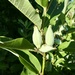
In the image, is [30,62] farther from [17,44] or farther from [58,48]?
[17,44]

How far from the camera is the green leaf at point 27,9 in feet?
4.35

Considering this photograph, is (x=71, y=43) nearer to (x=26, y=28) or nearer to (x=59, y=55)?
(x=59, y=55)

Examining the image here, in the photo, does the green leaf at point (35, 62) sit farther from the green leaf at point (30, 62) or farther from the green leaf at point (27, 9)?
the green leaf at point (27, 9)

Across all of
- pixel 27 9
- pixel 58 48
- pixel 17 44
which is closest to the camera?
pixel 17 44

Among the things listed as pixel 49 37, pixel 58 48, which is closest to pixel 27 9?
pixel 49 37

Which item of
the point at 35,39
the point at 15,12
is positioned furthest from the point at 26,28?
the point at 35,39

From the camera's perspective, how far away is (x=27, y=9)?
1366 millimetres

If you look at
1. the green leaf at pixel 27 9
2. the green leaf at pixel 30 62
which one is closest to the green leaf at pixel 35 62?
the green leaf at pixel 30 62

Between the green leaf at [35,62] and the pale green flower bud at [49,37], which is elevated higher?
the pale green flower bud at [49,37]

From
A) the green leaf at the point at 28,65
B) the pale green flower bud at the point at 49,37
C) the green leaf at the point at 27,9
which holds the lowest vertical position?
the green leaf at the point at 28,65

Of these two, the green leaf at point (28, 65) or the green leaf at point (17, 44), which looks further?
the green leaf at point (28, 65)

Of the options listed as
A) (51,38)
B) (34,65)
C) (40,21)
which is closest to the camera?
(51,38)

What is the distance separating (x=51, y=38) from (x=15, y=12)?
2.08 meters

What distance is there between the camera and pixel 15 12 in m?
3.33
